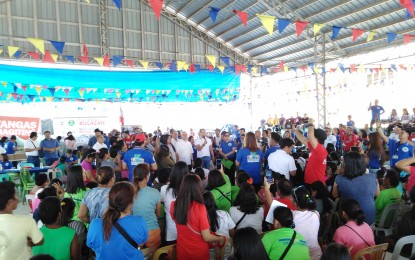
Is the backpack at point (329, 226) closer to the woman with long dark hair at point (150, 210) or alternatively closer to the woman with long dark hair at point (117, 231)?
the woman with long dark hair at point (150, 210)

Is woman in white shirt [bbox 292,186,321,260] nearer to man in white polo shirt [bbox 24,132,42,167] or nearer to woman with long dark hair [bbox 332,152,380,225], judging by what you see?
woman with long dark hair [bbox 332,152,380,225]

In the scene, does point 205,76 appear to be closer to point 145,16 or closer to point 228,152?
point 228,152

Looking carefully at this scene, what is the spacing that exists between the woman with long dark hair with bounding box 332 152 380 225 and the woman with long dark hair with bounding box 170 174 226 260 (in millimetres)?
1388

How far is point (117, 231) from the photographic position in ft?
6.46

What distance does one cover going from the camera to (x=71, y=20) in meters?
15.5

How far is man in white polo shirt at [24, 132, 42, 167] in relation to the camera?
7746mm

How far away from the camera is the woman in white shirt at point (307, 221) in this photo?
2445 mm

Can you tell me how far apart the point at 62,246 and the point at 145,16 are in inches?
666

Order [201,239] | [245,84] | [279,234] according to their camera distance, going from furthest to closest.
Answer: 1. [245,84]
2. [201,239]
3. [279,234]

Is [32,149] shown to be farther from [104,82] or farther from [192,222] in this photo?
[192,222]

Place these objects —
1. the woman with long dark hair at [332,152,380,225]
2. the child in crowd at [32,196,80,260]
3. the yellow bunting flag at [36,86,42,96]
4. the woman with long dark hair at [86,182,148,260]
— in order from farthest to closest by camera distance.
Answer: the yellow bunting flag at [36,86,42,96], the woman with long dark hair at [332,152,380,225], the child in crowd at [32,196,80,260], the woman with long dark hair at [86,182,148,260]

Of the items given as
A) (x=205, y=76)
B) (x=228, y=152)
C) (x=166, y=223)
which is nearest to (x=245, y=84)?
(x=205, y=76)

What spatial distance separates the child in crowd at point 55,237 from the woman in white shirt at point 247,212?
126cm

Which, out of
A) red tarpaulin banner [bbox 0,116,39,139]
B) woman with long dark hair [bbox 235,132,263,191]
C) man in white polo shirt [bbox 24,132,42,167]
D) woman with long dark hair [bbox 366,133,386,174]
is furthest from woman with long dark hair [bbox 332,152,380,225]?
red tarpaulin banner [bbox 0,116,39,139]
